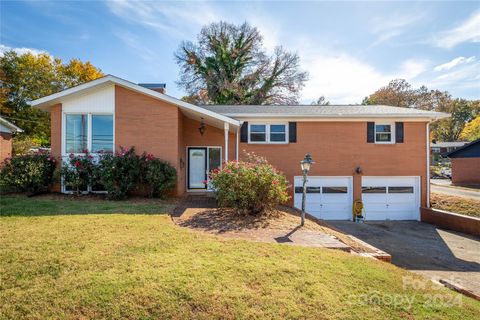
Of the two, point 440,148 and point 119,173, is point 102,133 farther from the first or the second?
point 440,148

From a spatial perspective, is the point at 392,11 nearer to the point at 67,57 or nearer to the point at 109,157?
the point at 109,157

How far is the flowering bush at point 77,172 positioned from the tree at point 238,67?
63.2ft

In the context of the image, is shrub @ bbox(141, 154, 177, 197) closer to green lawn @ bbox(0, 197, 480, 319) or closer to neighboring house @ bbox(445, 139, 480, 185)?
green lawn @ bbox(0, 197, 480, 319)

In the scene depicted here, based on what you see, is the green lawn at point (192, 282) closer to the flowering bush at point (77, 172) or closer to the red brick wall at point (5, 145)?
the flowering bush at point (77, 172)

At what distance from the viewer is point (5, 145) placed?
16.8 m

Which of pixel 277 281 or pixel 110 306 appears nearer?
pixel 110 306

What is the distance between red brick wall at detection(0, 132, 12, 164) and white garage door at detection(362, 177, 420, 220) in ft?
73.4

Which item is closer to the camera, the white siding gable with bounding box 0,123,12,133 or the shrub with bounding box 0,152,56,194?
the shrub with bounding box 0,152,56,194

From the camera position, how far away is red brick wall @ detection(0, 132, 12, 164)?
1630 centimetres

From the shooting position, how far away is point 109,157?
30.5 ft

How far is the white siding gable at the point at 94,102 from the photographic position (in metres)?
9.95

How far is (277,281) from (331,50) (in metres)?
10.6

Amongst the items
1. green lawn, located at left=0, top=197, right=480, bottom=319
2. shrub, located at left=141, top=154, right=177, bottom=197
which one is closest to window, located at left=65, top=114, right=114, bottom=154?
shrub, located at left=141, top=154, right=177, bottom=197

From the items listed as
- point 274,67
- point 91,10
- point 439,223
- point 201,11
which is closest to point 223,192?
point 201,11
